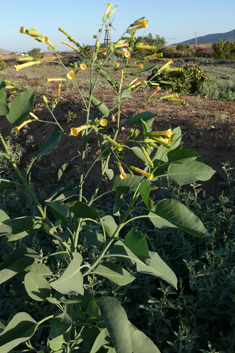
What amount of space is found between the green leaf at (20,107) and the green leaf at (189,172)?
2.14ft

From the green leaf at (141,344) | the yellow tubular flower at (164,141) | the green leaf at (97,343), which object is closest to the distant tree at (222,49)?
the yellow tubular flower at (164,141)

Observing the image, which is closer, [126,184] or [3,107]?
[3,107]

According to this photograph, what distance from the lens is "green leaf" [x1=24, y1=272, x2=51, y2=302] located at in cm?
131

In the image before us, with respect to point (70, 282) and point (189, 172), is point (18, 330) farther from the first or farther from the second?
point (189, 172)

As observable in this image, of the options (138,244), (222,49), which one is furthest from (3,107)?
(222,49)

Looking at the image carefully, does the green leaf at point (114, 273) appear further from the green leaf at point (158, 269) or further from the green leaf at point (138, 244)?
the green leaf at point (138, 244)

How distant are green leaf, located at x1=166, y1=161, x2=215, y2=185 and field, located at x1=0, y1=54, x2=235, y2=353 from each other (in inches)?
16.3

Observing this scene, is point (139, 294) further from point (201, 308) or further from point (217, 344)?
point (217, 344)

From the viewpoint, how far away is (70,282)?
107cm

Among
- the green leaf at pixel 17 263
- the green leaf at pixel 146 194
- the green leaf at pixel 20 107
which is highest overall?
the green leaf at pixel 20 107

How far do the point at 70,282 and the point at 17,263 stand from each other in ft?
1.23

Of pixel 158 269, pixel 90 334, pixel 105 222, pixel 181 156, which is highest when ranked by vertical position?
pixel 181 156

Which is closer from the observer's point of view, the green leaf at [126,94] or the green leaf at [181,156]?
the green leaf at [181,156]

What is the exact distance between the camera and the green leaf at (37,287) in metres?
1.31
